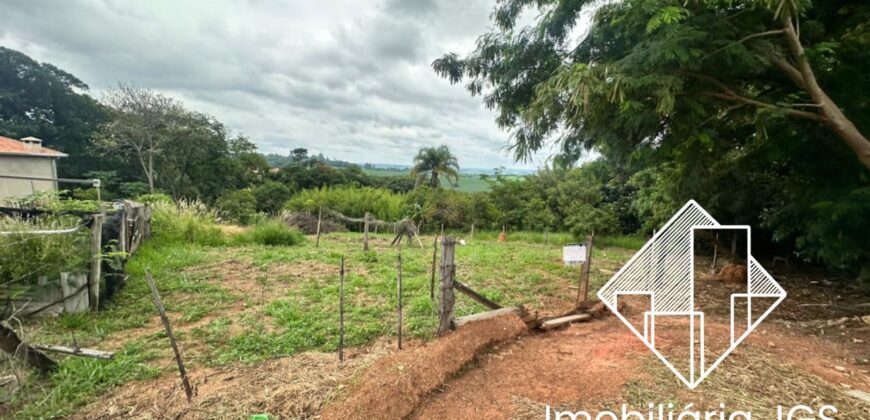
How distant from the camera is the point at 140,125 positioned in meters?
16.2

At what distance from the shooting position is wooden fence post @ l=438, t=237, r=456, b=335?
3.06m

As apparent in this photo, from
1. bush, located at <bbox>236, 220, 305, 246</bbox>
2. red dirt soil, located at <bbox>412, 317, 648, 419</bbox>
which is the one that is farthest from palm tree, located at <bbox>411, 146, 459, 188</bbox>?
red dirt soil, located at <bbox>412, 317, 648, 419</bbox>

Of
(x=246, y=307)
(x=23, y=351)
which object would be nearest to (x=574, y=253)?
(x=246, y=307)

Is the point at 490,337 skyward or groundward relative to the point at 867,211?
groundward

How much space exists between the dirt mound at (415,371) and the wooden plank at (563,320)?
0.31 m

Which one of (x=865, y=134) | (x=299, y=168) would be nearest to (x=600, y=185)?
(x=865, y=134)

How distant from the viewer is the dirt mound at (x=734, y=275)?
6.18 m

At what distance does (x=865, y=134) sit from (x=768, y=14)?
181 centimetres

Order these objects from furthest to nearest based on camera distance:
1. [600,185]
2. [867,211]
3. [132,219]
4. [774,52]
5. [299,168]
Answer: [299,168]
[600,185]
[132,219]
[867,211]
[774,52]

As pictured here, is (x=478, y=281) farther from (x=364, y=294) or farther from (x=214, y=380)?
(x=214, y=380)

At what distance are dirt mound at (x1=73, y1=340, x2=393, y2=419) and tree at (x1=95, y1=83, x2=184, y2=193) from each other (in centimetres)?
1744

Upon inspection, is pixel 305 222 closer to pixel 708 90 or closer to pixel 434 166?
pixel 434 166

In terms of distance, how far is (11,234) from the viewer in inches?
138

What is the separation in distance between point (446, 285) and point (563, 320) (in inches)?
54.8
